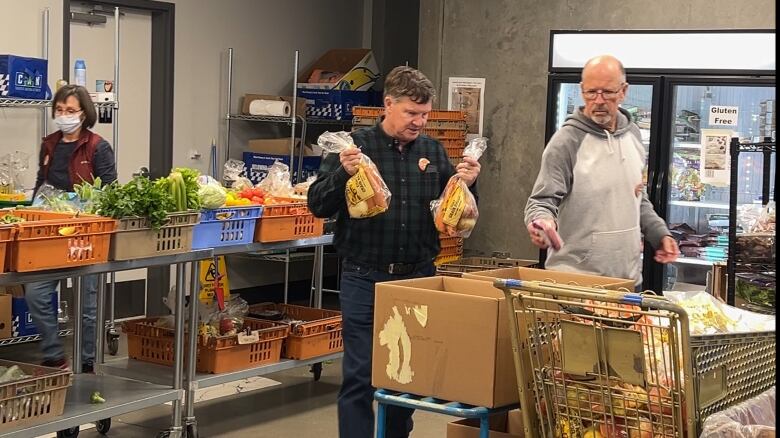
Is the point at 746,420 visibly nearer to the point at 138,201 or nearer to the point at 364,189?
the point at 364,189

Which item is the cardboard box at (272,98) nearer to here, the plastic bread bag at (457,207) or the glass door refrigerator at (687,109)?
the glass door refrigerator at (687,109)

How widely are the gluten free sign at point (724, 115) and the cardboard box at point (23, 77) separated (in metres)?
4.28

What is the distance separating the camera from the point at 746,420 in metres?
2.85

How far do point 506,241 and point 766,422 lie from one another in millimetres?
5708

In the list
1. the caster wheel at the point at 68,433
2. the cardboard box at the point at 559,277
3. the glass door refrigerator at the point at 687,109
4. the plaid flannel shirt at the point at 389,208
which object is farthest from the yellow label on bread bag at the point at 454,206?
the glass door refrigerator at the point at 687,109

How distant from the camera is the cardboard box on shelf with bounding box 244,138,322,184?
9.07m

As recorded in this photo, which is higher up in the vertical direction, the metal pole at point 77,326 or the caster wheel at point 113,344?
the metal pole at point 77,326

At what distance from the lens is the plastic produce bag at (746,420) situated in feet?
8.63

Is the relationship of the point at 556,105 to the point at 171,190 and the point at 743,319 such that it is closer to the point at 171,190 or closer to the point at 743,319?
the point at 171,190

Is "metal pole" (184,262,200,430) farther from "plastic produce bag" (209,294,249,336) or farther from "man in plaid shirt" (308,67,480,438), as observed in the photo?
"man in plaid shirt" (308,67,480,438)

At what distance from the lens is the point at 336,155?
4.34 m

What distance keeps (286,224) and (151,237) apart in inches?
40.1

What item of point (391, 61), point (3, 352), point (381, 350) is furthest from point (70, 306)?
point (381, 350)

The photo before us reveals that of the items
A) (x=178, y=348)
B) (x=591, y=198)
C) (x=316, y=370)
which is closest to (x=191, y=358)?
(x=178, y=348)
